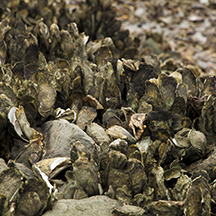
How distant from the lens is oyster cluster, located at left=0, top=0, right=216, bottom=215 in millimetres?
1684

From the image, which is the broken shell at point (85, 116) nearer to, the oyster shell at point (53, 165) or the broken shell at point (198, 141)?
the oyster shell at point (53, 165)

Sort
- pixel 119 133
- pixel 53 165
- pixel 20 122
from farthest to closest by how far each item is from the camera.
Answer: pixel 119 133 → pixel 20 122 → pixel 53 165

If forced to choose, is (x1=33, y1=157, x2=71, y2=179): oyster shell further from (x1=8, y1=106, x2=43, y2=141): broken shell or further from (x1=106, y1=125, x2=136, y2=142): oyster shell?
(x1=106, y1=125, x2=136, y2=142): oyster shell

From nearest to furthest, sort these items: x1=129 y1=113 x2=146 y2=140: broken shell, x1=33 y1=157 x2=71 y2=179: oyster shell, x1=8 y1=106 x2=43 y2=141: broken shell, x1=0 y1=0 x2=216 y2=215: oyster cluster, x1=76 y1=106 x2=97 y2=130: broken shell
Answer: x1=0 y1=0 x2=216 y2=215: oyster cluster → x1=33 y1=157 x2=71 y2=179: oyster shell → x1=8 y1=106 x2=43 y2=141: broken shell → x1=129 y1=113 x2=146 y2=140: broken shell → x1=76 y1=106 x2=97 y2=130: broken shell

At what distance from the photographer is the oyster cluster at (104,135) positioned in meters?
1.68

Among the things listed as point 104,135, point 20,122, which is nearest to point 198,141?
point 104,135

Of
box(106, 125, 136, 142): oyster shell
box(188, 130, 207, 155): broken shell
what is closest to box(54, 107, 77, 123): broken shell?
box(106, 125, 136, 142): oyster shell

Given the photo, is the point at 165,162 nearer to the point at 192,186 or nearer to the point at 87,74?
the point at 192,186

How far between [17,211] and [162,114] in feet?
3.89

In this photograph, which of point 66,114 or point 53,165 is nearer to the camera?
point 53,165

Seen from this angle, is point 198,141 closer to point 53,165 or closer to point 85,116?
point 85,116

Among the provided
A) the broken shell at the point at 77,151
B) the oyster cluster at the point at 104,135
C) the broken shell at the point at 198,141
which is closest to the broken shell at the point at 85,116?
the oyster cluster at the point at 104,135

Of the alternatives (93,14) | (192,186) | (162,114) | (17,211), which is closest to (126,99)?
(162,114)

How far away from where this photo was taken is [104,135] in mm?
2166
